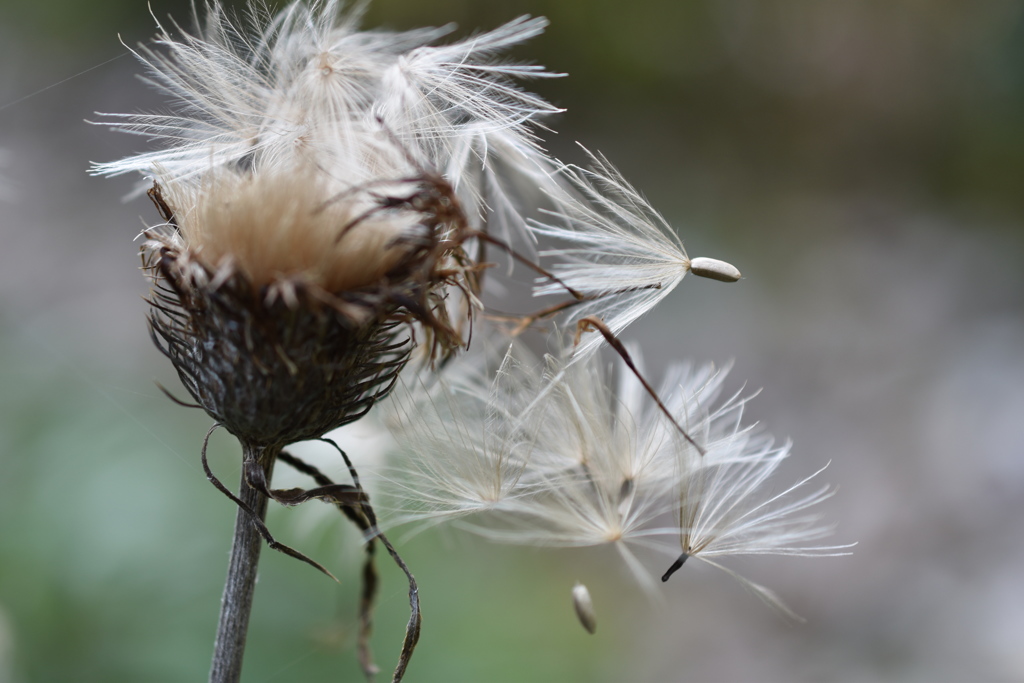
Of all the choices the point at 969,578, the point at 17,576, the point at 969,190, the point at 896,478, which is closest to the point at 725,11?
the point at 969,190

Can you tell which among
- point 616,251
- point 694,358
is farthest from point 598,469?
point 694,358

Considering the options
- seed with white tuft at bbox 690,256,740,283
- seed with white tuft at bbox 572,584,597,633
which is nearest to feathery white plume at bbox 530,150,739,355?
seed with white tuft at bbox 690,256,740,283

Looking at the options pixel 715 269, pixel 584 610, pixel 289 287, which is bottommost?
pixel 584 610

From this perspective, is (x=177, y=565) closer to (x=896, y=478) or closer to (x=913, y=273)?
(x=896, y=478)

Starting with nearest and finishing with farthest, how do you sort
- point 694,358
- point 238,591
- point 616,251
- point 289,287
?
point 289,287 < point 238,591 < point 616,251 < point 694,358

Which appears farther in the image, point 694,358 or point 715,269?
point 694,358

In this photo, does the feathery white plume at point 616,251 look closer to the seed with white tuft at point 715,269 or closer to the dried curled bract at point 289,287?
the seed with white tuft at point 715,269

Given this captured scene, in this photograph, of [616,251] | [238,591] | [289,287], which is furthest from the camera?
[616,251]

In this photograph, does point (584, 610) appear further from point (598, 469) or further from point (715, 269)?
point (715, 269)

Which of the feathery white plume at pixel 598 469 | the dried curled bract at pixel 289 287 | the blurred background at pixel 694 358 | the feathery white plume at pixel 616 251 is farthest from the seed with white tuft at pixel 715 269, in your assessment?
the blurred background at pixel 694 358
